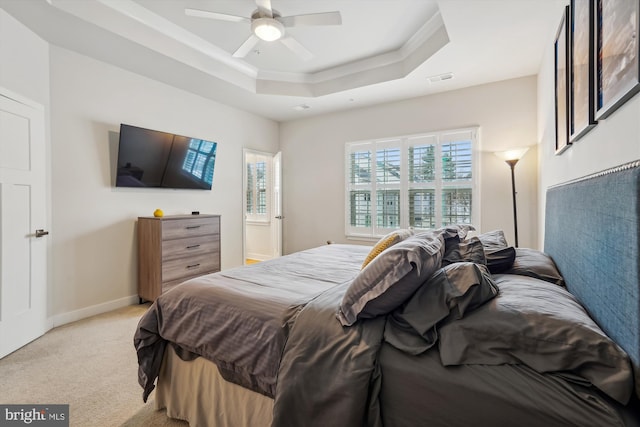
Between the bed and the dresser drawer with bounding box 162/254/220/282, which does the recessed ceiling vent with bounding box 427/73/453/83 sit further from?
the dresser drawer with bounding box 162/254/220/282

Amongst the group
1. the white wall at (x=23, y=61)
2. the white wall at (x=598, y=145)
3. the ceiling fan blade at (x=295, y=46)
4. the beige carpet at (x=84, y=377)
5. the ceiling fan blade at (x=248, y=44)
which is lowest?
the beige carpet at (x=84, y=377)

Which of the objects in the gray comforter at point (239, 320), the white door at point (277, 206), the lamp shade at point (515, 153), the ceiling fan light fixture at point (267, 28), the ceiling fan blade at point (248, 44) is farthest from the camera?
the white door at point (277, 206)

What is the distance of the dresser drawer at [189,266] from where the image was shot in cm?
337

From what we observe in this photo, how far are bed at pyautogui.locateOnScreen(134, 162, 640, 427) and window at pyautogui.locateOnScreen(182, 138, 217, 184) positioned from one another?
8.96 feet

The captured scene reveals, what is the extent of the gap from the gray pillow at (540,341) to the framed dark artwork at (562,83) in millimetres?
1340

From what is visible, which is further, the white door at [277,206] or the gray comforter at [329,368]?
the white door at [277,206]

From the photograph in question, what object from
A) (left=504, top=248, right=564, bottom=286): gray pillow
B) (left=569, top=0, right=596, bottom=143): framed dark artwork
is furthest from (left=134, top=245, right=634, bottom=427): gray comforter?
(left=569, top=0, right=596, bottom=143): framed dark artwork

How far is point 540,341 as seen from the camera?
92 centimetres

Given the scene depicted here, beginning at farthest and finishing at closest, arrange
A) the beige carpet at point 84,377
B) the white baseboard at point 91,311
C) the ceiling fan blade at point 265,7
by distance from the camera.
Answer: the white baseboard at point 91,311 → the ceiling fan blade at point 265,7 → the beige carpet at point 84,377

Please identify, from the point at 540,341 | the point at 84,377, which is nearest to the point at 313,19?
the point at 540,341

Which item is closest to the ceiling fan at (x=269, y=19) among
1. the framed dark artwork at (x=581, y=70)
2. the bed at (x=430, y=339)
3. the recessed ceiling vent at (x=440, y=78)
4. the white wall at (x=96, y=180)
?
the framed dark artwork at (x=581, y=70)

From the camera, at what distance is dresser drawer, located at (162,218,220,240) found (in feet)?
11.1

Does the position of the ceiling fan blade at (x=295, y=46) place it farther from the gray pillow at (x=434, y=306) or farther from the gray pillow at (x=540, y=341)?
the gray pillow at (x=540, y=341)

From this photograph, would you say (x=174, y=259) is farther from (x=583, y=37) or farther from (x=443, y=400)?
(x=583, y=37)
